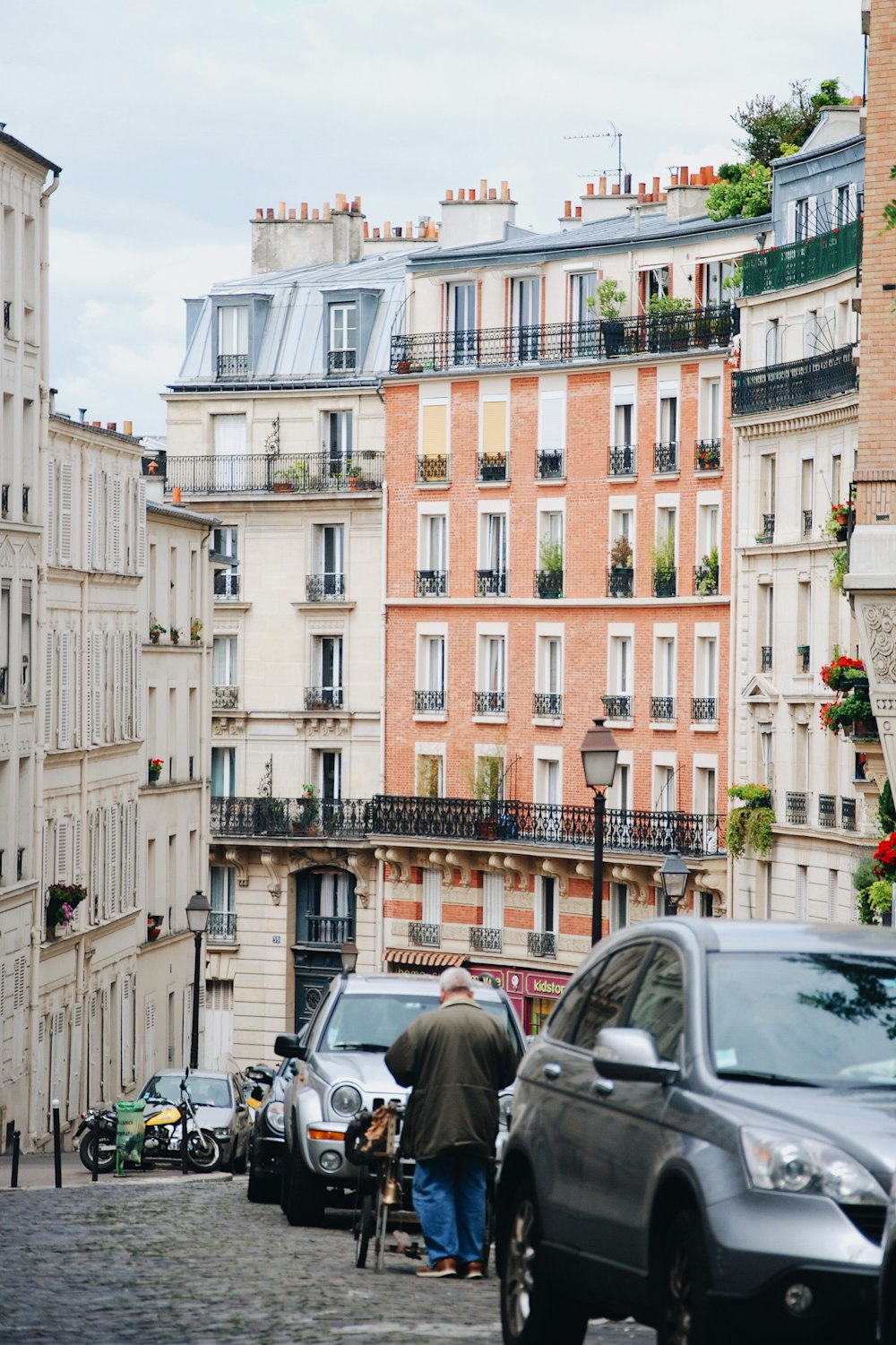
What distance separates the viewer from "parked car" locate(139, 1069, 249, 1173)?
1303 inches

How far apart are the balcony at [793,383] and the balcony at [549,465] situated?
6.25 metres

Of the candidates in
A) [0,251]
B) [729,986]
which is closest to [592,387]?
[0,251]

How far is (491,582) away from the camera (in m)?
65.9

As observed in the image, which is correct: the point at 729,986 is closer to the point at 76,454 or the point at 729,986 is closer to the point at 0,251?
the point at 0,251

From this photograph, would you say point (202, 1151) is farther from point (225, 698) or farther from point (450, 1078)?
point (225, 698)

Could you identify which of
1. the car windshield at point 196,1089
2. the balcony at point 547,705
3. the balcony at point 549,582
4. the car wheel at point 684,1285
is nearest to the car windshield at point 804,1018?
the car wheel at point 684,1285

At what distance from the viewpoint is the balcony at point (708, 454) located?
59375mm

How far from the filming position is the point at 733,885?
58.0 metres

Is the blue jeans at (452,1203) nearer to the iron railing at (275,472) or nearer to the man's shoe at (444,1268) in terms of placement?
the man's shoe at (444,1268)

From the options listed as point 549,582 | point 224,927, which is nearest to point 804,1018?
point 549,582

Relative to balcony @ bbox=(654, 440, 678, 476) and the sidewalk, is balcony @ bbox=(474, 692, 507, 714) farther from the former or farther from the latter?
the sidewalk

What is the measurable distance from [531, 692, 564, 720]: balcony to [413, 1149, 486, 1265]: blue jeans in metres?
50.2

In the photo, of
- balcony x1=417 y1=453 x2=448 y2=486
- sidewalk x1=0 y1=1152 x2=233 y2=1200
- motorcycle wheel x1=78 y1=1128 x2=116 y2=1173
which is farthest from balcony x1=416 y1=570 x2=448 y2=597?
motorcycle wheel x1=78 y1=1128 x2=116 y2=1173

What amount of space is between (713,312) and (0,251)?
1971 cm
